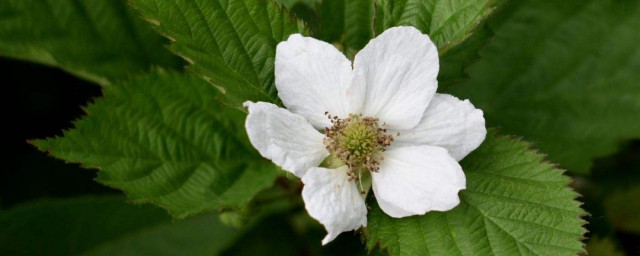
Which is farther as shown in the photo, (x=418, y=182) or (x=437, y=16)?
(x=437, y=16)

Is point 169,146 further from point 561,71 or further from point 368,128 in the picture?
point 561,71

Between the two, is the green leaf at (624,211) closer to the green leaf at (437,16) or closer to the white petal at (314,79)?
the green leaf at (437,16)

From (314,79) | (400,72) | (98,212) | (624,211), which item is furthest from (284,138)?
(624,211)

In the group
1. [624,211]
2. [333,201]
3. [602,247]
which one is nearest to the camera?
[333,201]

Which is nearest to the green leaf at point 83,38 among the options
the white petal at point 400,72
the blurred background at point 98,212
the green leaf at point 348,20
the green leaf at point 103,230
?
the blurred background at point 98,212

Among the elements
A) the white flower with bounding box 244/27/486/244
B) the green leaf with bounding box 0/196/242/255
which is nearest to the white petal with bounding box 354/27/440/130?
the white flower with bounding box 244/27/486/244

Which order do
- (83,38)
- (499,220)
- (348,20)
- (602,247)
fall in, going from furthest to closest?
(602,247)
(83,38)
(348,20)
(499,220)

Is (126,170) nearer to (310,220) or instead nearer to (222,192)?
(222,192)
